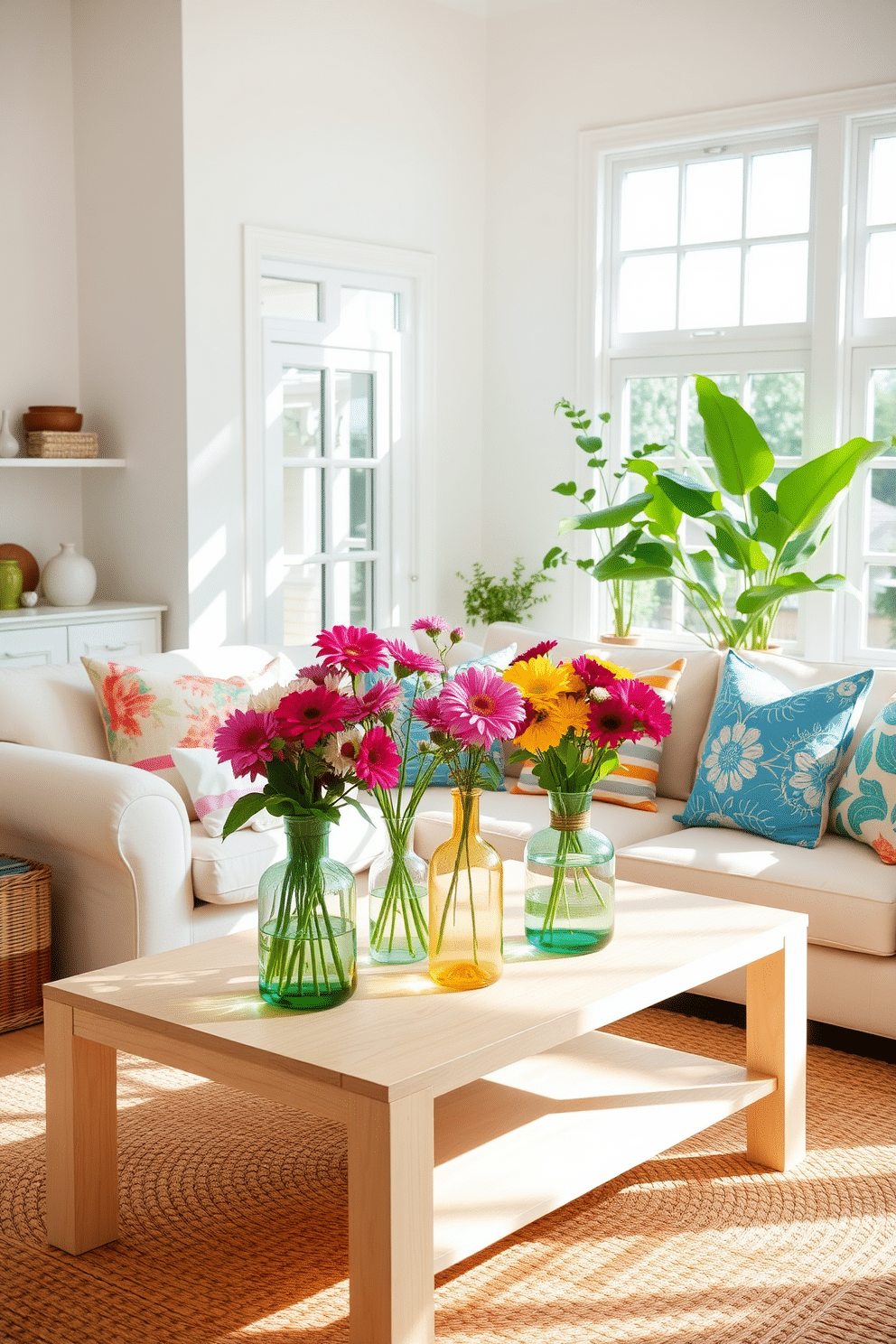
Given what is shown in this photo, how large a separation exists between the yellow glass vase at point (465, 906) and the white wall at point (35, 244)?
11.7 feet

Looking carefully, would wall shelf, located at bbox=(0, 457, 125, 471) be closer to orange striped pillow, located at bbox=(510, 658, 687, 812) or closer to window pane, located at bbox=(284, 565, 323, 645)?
window pane, located at bbox=(284, 565, 323, 645)

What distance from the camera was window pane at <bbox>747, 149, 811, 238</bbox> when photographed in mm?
5406

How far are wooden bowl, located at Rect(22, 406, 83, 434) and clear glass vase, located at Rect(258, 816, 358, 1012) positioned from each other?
343 cm

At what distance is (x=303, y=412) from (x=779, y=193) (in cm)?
203

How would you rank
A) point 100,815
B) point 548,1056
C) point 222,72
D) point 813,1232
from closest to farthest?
point 813,1232 → point 548,1056 → point 100,815 → point 222,72

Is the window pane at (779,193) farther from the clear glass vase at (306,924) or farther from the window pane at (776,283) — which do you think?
the clear glass vase at (306,924)

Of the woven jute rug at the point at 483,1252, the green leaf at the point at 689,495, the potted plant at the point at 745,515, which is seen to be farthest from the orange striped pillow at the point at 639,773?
the woven jute rug at the point at 483,1252

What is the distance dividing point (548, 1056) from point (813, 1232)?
550mm

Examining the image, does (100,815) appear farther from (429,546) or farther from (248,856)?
(429,546)

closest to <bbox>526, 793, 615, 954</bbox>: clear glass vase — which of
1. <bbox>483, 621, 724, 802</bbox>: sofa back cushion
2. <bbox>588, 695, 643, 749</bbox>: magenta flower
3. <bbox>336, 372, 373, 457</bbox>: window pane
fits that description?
<bbox>588, 695, 643, 749</bbox>: magenta flower

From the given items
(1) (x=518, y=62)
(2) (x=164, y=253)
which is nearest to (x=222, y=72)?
(2) (x=164, y=253)

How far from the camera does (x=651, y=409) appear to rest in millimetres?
5898

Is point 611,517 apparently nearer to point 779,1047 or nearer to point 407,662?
point 779,1047

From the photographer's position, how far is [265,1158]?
2.65 meters
